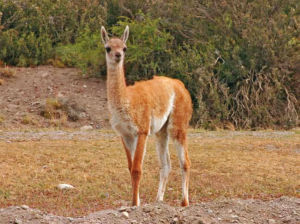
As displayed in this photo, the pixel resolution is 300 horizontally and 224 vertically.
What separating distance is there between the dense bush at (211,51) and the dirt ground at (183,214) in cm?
1071

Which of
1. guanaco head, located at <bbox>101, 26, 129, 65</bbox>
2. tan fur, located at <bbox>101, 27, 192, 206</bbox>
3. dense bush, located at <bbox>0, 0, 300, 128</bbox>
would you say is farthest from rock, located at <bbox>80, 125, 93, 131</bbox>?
guanaco head, located at <bbox>101, 26, 129, 65</bbox>

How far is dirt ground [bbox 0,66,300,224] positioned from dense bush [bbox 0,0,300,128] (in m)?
1.04

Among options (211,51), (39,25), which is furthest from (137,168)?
(39,25)

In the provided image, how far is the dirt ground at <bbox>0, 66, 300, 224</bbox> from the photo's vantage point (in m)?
6.80

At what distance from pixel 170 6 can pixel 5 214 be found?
15.4 metres

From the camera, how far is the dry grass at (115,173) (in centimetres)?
935

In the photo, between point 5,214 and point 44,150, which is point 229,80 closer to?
point 44,150

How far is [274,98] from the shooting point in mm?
18719

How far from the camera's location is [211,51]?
1955cm

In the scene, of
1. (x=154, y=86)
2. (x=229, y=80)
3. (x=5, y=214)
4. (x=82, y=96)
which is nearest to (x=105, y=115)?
(x=82, y=96)

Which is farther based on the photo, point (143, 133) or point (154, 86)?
point (154, 86)

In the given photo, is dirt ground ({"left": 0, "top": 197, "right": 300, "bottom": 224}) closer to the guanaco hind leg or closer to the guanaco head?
the guanaco hind leg

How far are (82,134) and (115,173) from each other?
447 cm

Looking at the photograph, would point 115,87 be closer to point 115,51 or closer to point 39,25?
point 115,51
